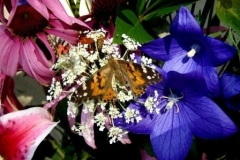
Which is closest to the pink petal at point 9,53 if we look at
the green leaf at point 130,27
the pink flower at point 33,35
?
the pink flower at point 33,35

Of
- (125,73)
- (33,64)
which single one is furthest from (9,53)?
(125,73)

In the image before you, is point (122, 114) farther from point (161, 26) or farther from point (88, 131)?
point (161, 26)

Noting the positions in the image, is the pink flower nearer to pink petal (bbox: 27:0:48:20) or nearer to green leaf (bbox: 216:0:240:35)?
pink petal (bbox: 27:0:48:20)

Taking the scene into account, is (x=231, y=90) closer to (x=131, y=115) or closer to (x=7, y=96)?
(x=131, y=115)

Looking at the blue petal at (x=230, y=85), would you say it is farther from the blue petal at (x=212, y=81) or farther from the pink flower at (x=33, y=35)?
the pink flower at (x=33, y=35)

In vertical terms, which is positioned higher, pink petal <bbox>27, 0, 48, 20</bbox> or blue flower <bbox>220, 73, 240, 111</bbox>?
pink petal <bbox>27, 0, 48, 20</bbox>

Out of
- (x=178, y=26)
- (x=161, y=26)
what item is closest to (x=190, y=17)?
(x=178, y=26)

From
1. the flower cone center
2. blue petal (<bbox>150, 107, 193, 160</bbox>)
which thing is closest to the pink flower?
the flower cone center

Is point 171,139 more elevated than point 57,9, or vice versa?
point 57,9
